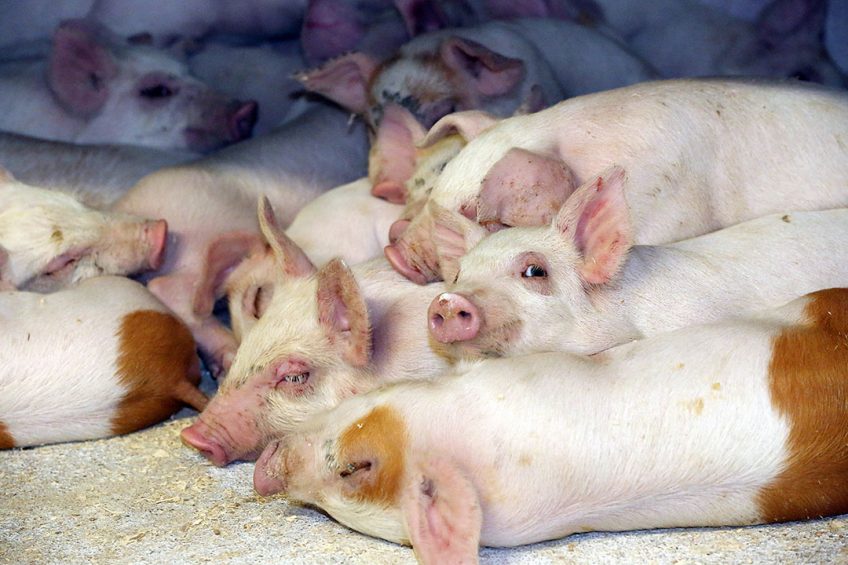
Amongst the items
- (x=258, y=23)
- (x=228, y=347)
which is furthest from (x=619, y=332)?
(x=258, y=23)

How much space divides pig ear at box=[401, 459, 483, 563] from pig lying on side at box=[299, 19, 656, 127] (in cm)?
175

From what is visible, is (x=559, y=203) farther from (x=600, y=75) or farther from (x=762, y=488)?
(x=600, y=75)

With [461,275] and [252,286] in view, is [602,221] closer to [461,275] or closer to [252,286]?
[461,275]

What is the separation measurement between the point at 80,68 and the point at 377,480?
3046mm

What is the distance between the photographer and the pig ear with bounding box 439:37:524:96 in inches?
159

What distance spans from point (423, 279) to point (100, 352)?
84 cm

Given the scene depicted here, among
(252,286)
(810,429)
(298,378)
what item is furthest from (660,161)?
(252,286)

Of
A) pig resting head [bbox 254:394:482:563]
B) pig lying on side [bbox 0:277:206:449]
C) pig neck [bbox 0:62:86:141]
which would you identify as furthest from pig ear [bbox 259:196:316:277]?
pig neck [bbox 0:62:86:141]

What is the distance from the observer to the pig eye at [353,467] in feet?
7.95

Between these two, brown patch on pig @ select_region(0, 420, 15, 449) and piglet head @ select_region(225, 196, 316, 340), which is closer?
brown patch on pig @ select_region(0, 420, 15, 449)

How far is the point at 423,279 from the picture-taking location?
10.2ft

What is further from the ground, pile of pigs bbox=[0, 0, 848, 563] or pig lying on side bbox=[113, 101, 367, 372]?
pile of pigs bbox=[0, 0, 848, 563]

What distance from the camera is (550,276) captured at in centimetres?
274

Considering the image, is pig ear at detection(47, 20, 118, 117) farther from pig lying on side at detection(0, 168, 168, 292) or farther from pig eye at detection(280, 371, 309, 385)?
pig eye at detection(280, 371, 309, 385)
